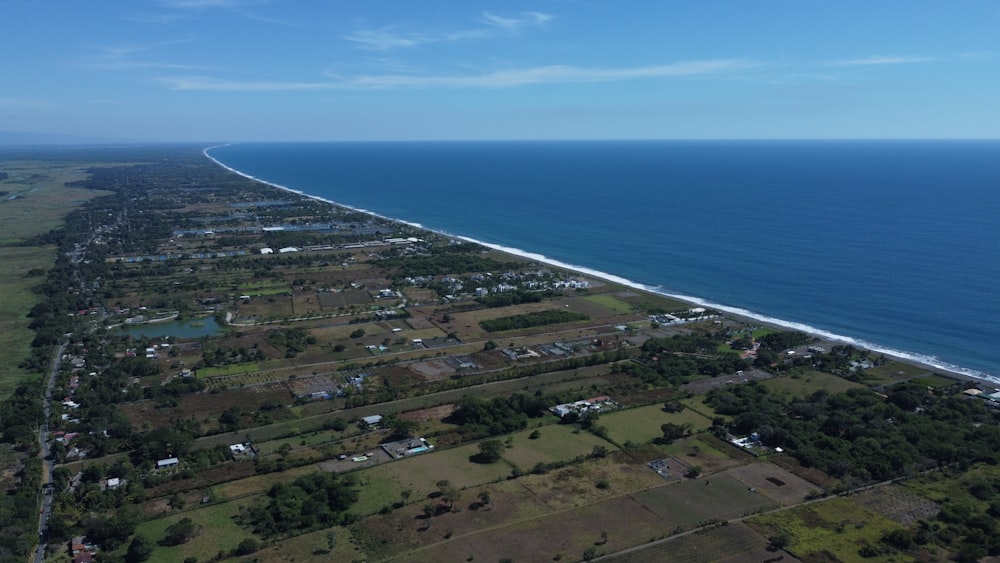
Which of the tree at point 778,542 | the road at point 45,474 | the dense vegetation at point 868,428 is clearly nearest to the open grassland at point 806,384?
the dense vegetation at point 868,428

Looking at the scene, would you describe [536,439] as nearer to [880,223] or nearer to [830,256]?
[830,256]

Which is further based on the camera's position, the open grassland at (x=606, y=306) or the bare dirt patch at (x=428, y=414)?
the open grassland at (x=606, y=306)

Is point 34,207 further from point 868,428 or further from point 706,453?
point 868,428

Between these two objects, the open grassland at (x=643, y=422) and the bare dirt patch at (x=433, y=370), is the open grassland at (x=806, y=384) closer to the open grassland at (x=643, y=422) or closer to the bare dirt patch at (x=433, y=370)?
the open grassland at (x=643, y=422)

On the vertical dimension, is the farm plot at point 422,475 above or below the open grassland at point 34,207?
below

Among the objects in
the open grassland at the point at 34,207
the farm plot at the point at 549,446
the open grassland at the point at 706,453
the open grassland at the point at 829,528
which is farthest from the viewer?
the open grassland at the point at 34,207

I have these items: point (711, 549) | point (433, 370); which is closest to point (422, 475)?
point (711, 549)

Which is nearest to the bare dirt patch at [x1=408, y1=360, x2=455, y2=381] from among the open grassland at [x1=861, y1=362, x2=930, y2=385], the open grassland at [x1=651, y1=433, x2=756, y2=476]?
the open grassland at [x1=651, y1=433, x2=756, y2=476]
